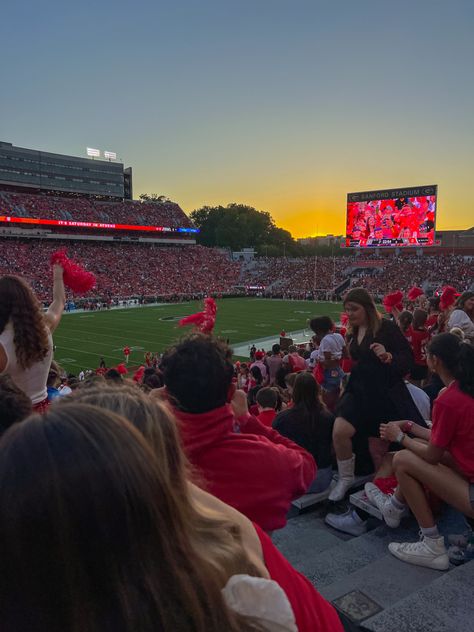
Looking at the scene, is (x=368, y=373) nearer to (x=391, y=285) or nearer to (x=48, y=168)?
(x=391, y=285)

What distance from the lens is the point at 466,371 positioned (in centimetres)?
300

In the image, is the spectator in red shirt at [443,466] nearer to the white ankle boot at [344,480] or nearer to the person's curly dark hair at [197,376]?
the white ankle boot at [344,480]

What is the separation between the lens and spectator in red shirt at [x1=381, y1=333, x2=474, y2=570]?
291cm

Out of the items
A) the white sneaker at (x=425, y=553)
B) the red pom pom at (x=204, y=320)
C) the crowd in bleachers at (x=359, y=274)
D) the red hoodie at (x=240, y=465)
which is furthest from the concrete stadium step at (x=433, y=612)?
the crowd in bleachers at (x=359, y=274)

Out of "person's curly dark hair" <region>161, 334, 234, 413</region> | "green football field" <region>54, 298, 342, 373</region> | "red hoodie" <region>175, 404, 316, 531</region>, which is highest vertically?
"person's curly dark hair" <region>161, 334, 234, 413</region>

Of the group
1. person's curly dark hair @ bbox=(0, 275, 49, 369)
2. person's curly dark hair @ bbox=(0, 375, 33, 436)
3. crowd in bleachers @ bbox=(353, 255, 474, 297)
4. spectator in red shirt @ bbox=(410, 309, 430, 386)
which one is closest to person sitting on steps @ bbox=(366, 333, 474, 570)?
person's curly dark hair @ bbox=(0, 375, 33, 436)

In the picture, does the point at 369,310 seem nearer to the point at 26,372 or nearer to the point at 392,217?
the point at 26,372

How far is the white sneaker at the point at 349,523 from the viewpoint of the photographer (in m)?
3.56

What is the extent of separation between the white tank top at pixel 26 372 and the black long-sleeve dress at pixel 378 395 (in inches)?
92.5

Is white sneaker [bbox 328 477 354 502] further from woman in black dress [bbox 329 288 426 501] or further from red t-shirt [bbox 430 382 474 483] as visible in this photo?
red t-shirt [bbox 430 382 474 483]

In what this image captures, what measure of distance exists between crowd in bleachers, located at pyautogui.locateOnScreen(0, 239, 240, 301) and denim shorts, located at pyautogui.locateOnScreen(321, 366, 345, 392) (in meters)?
37.8

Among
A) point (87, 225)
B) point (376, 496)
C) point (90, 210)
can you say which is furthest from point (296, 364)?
point (90, 210)

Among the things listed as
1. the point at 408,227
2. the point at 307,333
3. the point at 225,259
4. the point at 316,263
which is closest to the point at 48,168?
the point at 225,259

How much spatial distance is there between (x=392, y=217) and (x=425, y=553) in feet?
152
